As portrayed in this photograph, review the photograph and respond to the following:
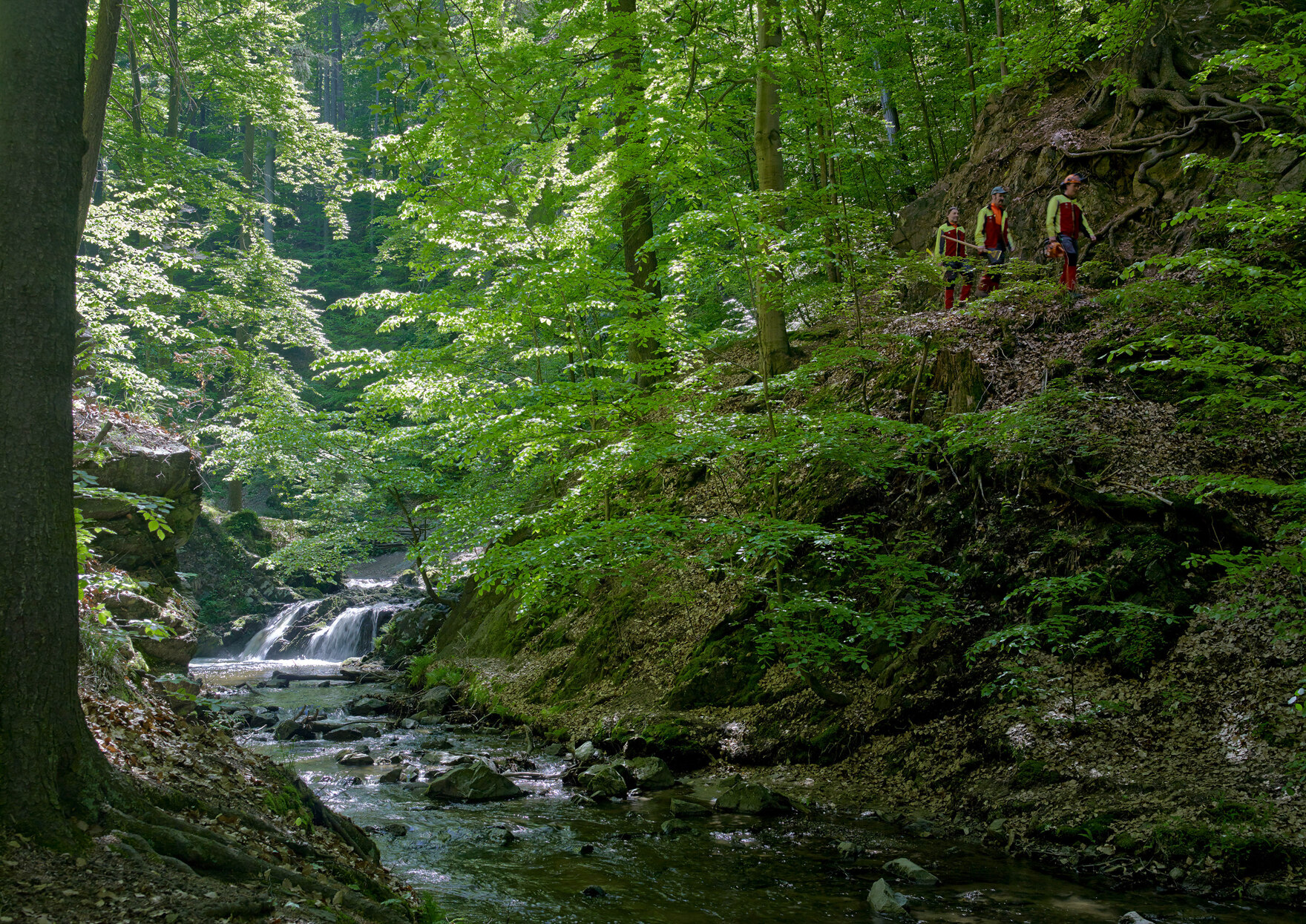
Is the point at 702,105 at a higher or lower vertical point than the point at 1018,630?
higher

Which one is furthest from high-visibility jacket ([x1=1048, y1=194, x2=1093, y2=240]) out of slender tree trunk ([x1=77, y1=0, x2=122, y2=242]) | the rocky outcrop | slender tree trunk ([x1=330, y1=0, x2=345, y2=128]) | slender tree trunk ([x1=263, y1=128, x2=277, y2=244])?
slender tree trunk ([x1=330, y1=0, x2=345, y2=128])

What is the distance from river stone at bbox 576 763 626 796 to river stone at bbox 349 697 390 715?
5725 mm

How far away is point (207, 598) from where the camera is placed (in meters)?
21.1

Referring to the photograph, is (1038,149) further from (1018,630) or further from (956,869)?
(956,869)

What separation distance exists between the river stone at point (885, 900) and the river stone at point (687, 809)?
205 cm

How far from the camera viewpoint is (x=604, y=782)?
24.0ft

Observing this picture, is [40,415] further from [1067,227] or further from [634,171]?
[1067,227]

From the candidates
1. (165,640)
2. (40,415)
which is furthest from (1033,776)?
(165,640)

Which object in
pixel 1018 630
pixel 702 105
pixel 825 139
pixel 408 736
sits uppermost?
pixel 702 105

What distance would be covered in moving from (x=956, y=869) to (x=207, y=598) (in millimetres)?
21602

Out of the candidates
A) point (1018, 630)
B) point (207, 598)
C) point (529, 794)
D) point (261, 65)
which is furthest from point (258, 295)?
point (1018, 630)

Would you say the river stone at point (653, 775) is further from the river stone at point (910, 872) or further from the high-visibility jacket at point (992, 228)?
the high-visibility jacket at point (992, 228)

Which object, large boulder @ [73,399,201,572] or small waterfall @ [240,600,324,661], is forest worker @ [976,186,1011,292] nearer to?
large boulder @ [73,399,201,572]

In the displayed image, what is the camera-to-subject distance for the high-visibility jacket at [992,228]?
379 inches
